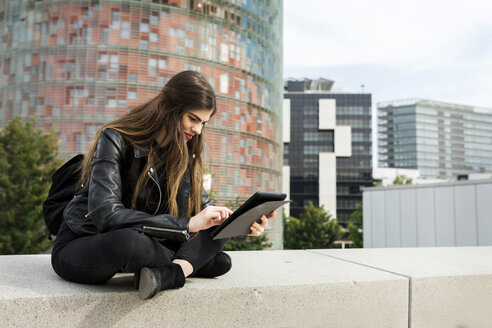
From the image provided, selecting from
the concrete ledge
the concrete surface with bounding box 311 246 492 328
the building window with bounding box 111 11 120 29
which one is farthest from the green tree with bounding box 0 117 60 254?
the concrete surface with bounding box 311 246 492 328

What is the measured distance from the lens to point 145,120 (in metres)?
2.39

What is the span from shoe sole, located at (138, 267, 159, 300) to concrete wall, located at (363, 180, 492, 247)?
13810mm

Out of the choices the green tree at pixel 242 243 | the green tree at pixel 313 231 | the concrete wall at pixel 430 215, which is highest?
the concrete wall at pixel 430 215

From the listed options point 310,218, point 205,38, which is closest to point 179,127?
point 205,38

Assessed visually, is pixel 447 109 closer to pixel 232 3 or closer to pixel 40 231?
pixel 232 3

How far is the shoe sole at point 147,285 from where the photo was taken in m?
1.97

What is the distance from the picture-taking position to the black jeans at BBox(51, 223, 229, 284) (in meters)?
2.02

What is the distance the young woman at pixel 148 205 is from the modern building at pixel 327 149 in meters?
76.5

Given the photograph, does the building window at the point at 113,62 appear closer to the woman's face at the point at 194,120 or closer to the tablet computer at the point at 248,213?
the woman's face at the point at 194,120

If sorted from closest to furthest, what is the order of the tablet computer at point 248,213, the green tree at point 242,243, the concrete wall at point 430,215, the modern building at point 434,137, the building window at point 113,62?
the tablet computer at point 248,213
the concrete wall at point 430,215
the green tree at point 242,243
the building window at point 113,62
the modern building at point 434,137

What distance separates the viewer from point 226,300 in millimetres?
2295

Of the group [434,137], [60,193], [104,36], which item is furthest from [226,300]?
[434,137]

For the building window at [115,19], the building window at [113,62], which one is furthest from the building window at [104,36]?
the building window at [113,62]

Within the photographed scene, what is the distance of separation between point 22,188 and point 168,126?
863 inches
